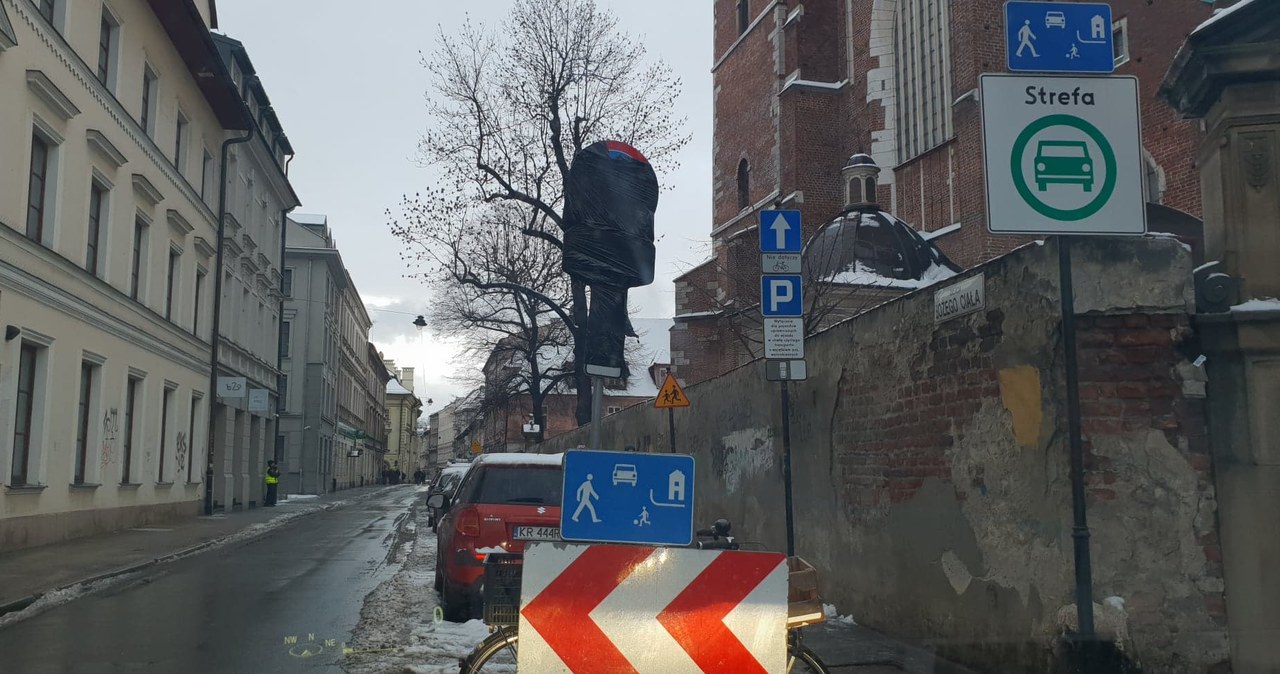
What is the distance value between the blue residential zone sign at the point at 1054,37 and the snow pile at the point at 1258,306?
5.70 feet

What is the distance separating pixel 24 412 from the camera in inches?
658

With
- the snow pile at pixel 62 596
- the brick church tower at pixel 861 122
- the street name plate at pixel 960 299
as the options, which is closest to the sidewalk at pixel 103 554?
the snow pile at pixel 62 596

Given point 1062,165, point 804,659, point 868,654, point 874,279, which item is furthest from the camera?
point 874,279

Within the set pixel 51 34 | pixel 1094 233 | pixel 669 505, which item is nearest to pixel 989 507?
pixel 1094 233

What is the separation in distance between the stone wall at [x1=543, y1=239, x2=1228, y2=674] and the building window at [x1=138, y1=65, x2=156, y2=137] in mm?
18590

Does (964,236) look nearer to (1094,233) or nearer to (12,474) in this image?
(12,474)

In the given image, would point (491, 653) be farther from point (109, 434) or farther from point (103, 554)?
point (109, 434)

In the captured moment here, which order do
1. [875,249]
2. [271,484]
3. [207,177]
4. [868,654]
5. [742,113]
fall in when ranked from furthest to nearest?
[742,113]
[271,484]
[207,177]
[875,249]
[868,654]

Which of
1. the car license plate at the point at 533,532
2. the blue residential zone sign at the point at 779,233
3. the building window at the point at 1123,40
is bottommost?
the car license plate at the point at 533,532

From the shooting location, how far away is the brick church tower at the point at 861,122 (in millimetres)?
27766

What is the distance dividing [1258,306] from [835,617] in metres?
4.43

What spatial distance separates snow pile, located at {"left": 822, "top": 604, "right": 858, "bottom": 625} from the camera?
8.94 meters

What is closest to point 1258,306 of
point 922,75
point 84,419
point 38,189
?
point 38,189

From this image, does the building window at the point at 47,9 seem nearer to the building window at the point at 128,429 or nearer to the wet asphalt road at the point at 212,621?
the building window at the point at 128,429
